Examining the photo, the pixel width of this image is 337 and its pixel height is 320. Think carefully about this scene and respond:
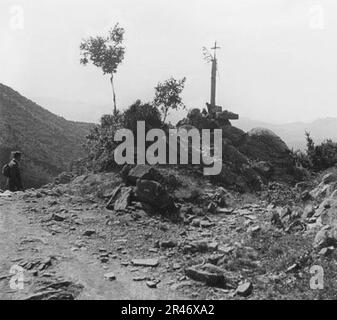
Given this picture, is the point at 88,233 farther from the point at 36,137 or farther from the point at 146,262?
the point at 36,137

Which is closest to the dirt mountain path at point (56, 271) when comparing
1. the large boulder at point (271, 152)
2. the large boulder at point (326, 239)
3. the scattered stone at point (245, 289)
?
the scattered stone at point (245, 289)

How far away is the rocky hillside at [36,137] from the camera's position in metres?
51.5

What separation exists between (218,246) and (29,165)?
43.0m

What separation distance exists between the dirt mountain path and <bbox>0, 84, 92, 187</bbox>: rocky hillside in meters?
32.7

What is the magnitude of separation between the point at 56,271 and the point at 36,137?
5241 centimetres

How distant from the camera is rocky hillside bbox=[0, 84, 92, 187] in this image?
169 feet

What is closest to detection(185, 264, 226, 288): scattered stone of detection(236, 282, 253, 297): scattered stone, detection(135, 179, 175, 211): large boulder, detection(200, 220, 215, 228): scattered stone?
detection(236, 282, 253, 297): scattered stone

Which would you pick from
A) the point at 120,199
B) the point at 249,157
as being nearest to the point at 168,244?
the point at 120,199

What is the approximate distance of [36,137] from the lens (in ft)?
198

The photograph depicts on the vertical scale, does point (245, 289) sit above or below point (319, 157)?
below

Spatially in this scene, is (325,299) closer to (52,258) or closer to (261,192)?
(52,258)

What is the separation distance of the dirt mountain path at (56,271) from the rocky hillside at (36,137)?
32.7m

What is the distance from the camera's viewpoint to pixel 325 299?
29.9ft
